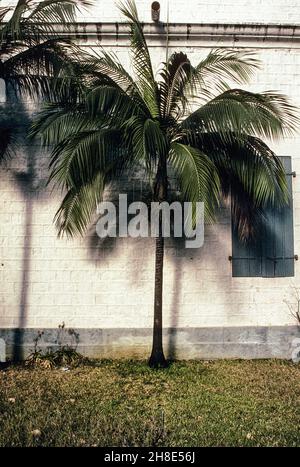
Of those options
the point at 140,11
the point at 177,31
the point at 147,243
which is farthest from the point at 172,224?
the point at 140,11

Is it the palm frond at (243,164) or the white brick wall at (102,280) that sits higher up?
the palm frond at (243,164)

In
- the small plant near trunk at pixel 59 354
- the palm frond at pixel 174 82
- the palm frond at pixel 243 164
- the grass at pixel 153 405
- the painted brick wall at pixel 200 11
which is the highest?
the painted brick wall at pixel 200 11

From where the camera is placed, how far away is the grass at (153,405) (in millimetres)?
3752

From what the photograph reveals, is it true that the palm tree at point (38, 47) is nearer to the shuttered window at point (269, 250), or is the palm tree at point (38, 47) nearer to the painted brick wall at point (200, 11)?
the painted brick wall at point (200, 11)

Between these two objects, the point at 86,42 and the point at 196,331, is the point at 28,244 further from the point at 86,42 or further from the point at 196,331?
the point at 86,42

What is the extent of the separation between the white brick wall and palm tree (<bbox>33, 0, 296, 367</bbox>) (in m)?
0.76

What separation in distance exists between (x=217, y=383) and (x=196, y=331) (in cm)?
123

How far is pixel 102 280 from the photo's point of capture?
6691 mm

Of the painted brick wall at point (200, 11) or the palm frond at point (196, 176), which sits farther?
the painted brick wall at point (200, 11)

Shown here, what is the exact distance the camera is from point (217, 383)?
5504mm

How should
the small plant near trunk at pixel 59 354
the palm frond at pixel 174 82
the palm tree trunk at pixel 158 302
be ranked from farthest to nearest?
the small plant near trunk at pixel 59 354 → the palm tree trunk at pixel 158 302 → the palm frond at pixel 174 82

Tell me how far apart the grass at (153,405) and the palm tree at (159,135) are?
2.46 ft

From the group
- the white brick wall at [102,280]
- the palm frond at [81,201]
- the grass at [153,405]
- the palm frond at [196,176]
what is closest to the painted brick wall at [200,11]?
the white brick wall at [102,280]

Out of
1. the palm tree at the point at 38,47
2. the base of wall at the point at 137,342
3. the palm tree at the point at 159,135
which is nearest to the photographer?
the palm tree at the point at 159,135
